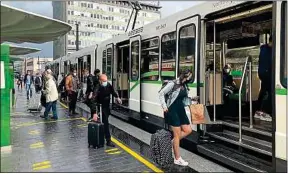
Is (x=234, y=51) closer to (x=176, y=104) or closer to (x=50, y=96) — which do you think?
(x=176, y=104)

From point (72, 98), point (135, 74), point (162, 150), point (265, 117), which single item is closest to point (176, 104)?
point (162, 150)

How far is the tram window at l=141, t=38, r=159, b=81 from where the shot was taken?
9.52 m

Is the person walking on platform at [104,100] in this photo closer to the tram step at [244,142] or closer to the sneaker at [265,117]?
the tram step at [244,142]

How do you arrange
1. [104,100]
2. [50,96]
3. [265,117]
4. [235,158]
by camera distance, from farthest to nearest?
[50,96]
[104,100]
[265,117]
[235,158]

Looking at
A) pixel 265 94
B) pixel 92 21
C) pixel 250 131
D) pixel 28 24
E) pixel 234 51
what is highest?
pixel 92 21

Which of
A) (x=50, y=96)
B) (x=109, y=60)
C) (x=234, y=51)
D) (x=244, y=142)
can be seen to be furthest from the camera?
(x=109, y=60)

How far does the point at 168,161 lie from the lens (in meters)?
6.27

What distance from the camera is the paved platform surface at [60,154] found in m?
6.18

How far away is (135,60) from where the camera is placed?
36.3 ft

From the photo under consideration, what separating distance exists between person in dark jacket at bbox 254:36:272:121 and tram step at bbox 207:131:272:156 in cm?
81

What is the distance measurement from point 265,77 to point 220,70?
3.79 feet

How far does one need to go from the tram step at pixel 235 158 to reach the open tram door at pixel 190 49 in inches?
28.1

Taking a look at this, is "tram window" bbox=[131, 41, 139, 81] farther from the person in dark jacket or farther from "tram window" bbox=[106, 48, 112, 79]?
the person in dark jacket

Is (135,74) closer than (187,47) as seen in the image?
No
